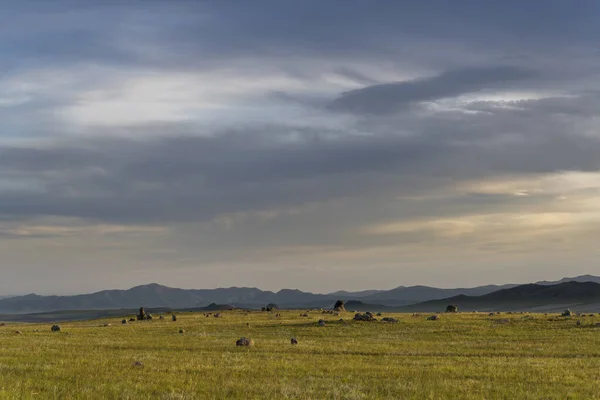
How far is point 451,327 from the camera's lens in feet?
215

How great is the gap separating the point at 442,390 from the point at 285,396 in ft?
21.2

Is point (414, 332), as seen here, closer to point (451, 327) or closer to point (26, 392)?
point (451, 327)

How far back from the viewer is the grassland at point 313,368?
23844 millimetres

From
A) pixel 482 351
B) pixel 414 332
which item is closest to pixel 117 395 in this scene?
pixel 482 351

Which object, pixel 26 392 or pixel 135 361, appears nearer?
pixel 26 392

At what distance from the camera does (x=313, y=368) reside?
31.7 meters

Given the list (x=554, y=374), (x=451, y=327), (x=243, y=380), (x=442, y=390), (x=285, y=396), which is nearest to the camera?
(x=285, y=396)

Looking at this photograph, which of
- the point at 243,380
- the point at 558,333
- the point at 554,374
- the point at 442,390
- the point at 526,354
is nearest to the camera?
the point at 442,390

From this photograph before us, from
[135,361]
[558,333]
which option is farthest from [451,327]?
[135,361]

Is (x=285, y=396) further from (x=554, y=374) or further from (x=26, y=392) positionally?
(x=554, y=374)

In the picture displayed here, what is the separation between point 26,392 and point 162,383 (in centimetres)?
532

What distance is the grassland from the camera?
78.2ft

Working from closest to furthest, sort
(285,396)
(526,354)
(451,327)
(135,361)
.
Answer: (285,396) → (135,361) → (526,354) → (451,327)

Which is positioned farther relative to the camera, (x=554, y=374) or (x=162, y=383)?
(x=554, y=374)
